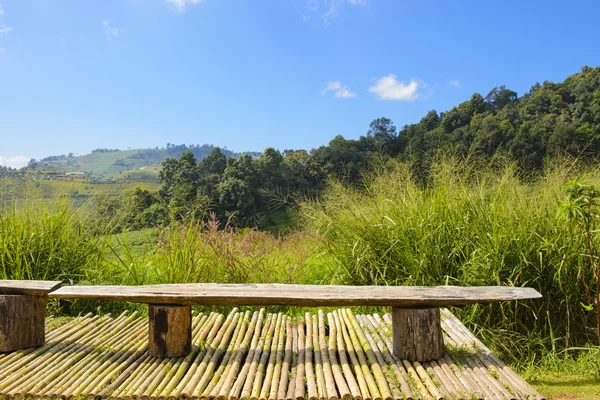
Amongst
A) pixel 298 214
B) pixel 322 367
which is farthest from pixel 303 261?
pixel 322 367

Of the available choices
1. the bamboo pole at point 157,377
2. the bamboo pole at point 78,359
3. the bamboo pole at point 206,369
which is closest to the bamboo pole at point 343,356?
the bamboo pole at point 206,369

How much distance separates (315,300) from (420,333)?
2.35ft

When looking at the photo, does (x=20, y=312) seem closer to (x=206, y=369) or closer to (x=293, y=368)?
(x=206, y=369)

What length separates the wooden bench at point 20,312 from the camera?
2.80 m

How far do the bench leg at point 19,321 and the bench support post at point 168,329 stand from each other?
90cm

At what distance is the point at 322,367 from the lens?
2.57 m

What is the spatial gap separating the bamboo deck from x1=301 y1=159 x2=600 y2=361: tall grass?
446mm

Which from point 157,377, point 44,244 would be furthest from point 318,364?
point 44,244

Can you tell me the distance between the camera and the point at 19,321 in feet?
9.26

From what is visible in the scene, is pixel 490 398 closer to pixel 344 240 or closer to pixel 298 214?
pixel 344 240

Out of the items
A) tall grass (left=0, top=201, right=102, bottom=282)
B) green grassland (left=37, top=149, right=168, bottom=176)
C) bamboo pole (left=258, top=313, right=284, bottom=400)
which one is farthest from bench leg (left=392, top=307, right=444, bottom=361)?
green grassland (left=37, top=149, right=168, bottom=176)

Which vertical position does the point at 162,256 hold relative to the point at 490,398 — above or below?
above

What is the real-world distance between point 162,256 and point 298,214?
5.63 ft

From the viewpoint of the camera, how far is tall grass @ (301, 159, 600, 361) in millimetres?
3150
